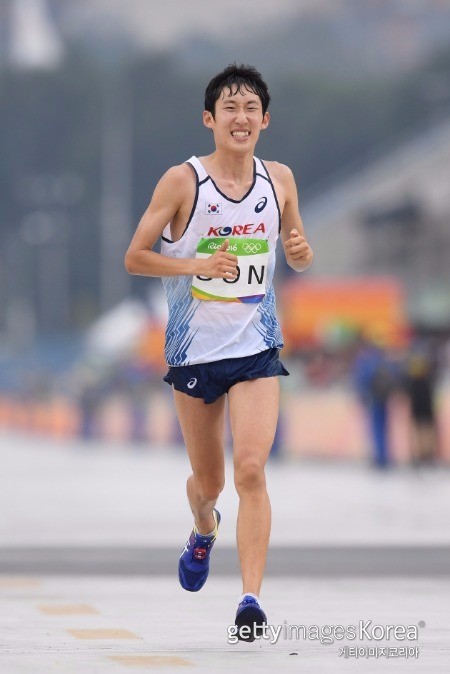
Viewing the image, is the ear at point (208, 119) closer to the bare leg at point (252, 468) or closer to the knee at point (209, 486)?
the bare leg at point (252, 468)

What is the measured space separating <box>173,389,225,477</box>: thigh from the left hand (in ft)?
2.02

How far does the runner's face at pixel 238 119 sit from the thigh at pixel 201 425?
3.30ft

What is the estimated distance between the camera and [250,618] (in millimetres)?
8477

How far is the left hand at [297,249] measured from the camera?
9125 millimetres

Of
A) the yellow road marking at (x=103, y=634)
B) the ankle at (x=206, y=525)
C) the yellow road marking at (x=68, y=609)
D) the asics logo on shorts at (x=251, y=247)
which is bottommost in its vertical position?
the yellow road marking at (x=103, y=634)

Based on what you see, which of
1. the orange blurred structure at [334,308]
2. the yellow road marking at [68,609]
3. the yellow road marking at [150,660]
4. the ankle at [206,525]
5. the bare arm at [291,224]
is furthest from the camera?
the orange blurred structure at [334,308]

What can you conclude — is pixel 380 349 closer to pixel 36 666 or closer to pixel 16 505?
pixel 16 505

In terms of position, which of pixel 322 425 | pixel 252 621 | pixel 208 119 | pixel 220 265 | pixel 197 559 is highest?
pixel 322 425

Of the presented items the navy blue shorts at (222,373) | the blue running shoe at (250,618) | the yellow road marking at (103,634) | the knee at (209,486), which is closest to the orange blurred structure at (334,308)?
the knee at (209,486)

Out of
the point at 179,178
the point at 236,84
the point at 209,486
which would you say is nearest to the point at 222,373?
the point at 209,486

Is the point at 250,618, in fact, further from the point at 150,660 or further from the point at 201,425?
the point at 201,425

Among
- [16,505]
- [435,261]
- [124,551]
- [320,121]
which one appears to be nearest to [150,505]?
[16,505]

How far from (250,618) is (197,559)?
1363 millimetres

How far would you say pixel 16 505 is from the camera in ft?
65.3
